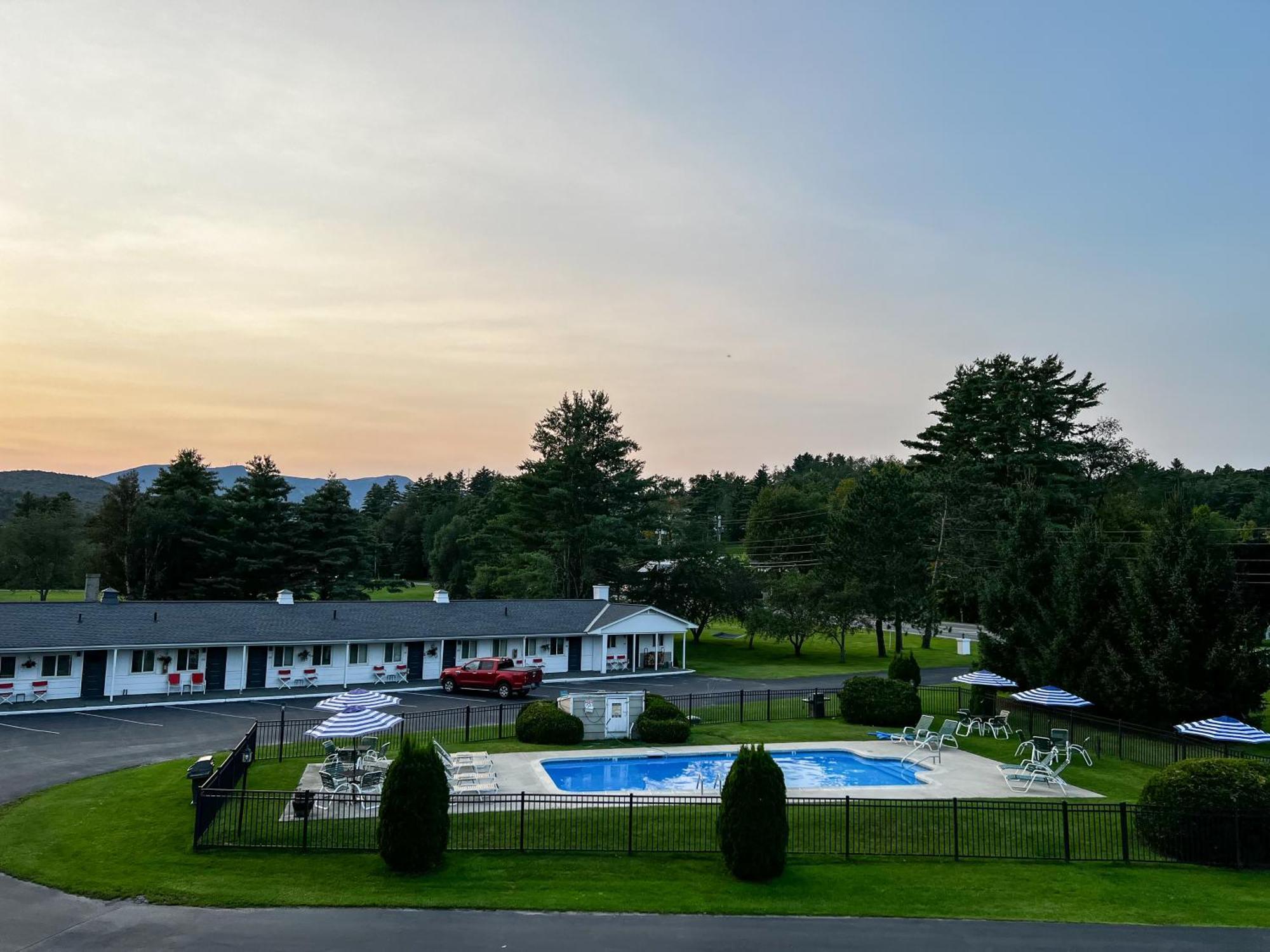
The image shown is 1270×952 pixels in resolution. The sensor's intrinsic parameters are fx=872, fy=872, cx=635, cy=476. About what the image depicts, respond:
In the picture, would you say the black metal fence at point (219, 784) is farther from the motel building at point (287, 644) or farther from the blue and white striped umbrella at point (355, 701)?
the motel building at point (287, 644)

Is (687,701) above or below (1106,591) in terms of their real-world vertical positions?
below

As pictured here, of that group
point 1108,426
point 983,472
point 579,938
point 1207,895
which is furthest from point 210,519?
point 1108,426

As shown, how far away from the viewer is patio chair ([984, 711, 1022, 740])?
2980cm

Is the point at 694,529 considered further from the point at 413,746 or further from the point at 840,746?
the point at 413,746

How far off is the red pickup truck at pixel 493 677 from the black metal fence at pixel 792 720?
2969 mm

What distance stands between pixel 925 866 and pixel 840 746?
442 inches

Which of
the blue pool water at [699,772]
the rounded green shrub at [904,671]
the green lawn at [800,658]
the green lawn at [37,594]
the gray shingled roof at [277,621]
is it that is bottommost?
the blue pool water at [699,772]

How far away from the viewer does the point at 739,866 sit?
1490 centimetres

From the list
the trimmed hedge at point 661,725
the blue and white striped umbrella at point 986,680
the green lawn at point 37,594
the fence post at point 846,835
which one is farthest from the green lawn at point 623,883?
the green lawn at point 37,594

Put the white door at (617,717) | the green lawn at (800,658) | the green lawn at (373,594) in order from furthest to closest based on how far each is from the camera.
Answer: the green lawn at (373,594), the green lawn at (800,658), the white door at (617,717)

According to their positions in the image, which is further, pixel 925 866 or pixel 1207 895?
pixel 925 866

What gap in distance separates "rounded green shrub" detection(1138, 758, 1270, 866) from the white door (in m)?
15.3

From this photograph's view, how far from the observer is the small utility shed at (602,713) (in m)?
27.8

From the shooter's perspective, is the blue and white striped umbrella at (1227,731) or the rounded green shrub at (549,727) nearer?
the blue and white striped umbrella at (1227,731)
